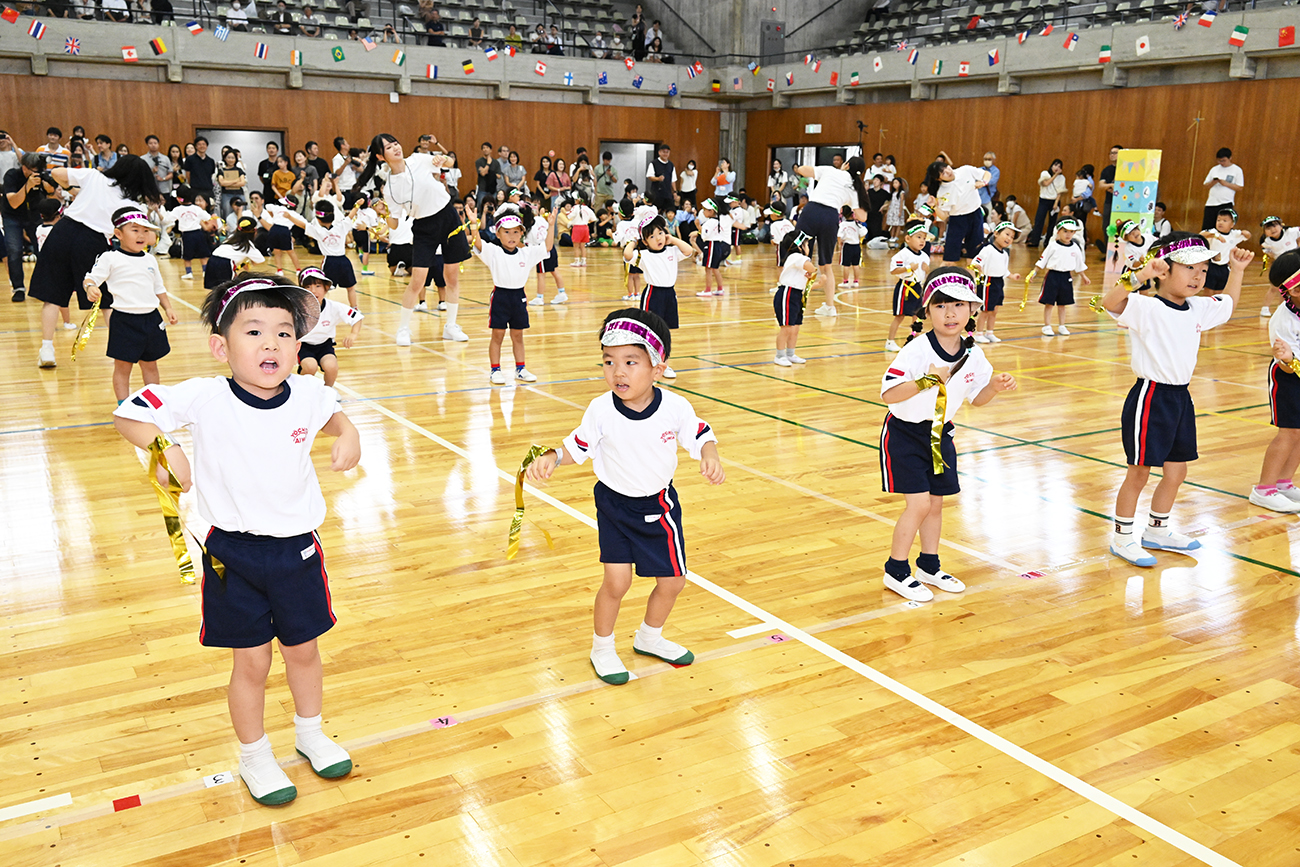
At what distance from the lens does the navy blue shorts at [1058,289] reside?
11.2 m

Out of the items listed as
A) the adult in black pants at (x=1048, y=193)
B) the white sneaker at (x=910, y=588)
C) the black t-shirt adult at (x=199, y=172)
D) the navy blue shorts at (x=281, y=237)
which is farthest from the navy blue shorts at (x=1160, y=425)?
the black t-shirt adult at (x=199, y=172)

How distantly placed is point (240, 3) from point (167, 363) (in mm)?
16016

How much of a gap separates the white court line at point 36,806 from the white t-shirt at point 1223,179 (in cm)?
1926

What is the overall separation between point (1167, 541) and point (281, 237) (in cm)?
1217

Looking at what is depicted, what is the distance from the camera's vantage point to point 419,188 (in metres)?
9.42

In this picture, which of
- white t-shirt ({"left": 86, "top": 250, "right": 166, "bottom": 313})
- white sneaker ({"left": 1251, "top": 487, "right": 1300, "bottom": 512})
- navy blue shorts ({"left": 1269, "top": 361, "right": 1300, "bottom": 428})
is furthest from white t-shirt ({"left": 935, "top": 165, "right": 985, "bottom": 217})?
white t-shirt ({"left": 86, "top": 250, "right": 166, "bottom": 313})

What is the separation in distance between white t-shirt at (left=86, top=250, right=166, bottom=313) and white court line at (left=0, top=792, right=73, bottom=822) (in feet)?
13.8

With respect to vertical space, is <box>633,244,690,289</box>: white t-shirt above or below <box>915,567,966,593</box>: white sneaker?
above

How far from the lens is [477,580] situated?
4.46m

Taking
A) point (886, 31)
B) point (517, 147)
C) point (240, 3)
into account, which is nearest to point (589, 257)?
point (517, 147)

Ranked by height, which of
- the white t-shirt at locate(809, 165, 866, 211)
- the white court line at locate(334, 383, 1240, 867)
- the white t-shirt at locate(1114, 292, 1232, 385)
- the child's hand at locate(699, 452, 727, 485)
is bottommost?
the white court line at locate(334, 383, 1240, 867)

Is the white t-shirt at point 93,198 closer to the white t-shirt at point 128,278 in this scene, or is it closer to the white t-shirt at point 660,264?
the white t-shirt at point 128,278

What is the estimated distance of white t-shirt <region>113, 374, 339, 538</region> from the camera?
262cm

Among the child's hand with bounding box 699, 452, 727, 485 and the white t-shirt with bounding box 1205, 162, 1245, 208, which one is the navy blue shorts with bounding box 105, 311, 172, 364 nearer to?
the child's hand with bounding box 699, 452, 727, 485
